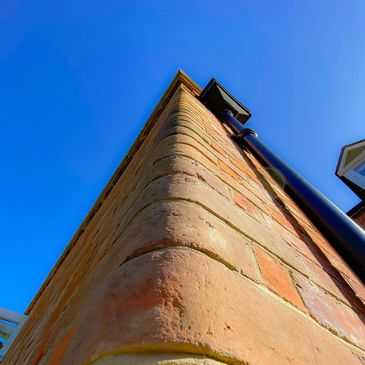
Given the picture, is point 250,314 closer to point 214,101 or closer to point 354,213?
point 214,101

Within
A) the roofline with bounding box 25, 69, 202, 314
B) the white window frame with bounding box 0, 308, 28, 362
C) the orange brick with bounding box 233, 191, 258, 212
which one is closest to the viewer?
the orange brick with bounding box 233, 191, 258, 212

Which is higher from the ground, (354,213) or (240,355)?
(240,355)

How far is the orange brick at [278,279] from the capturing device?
489 mm

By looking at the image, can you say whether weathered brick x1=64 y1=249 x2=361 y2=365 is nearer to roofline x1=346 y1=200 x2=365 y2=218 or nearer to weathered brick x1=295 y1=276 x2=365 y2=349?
weathered brick x1=295 y1=276 x2=365 y2=349

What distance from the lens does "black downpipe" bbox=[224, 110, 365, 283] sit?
3.35 ft

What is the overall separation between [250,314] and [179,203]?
0.21m

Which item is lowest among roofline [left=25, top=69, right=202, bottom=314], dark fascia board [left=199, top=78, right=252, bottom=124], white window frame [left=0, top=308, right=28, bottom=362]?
white window frame [left=0, top=308, right=28, bottom=362]

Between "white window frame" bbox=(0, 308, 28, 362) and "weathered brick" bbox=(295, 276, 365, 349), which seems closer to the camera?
"weathered brick" bbox=(295, 276, 365, 349)

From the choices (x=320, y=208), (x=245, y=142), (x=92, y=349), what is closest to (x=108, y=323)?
(x=92, y=349)

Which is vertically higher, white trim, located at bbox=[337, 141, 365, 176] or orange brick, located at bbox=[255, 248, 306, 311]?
white trim, located at bbox=[337, 141, 365, 176]

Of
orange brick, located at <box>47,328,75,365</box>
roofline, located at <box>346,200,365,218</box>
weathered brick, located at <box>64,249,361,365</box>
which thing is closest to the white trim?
roofline, located at <box>346,200,365,218</box>

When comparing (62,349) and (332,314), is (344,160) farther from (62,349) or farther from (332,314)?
(62,349)

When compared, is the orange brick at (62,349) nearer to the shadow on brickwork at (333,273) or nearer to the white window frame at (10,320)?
the shadow on brickwork at (333,273)

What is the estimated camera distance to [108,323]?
32 centimetres
